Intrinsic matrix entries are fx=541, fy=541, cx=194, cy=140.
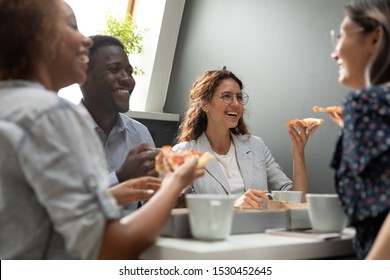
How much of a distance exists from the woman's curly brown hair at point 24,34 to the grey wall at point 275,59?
6.36ft

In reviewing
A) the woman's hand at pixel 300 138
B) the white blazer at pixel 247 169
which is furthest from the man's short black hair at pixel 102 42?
the woman's hand at pixel 300 138

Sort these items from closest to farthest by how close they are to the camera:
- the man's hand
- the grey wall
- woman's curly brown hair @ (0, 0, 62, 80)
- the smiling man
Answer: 1. woman's curly brown hair @ (0, 0, 62, 80)
2. the man's hand
3. the smiling man
4. the grey wall

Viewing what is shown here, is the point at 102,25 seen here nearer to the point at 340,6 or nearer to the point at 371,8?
the point at 340,6

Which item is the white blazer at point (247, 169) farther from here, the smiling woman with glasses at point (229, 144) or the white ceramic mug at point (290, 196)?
the white ceramic mug at point (290, 196)

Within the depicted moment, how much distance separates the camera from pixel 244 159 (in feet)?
9.18

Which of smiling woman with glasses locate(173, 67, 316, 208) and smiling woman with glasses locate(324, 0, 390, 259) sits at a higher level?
smiling woman with glasses locate(324, 0, 390, 259)

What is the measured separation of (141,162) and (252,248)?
73 centimetres

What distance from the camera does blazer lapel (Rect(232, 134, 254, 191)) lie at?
107 inches

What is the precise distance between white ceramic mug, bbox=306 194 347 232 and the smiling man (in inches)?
47.6

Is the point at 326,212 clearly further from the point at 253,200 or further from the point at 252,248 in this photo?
the point at 253,200

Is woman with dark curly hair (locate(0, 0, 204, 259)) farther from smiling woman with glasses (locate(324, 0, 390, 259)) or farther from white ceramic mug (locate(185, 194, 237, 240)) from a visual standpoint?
smiling woman with glasses (locate(324, 0, 390, 259))

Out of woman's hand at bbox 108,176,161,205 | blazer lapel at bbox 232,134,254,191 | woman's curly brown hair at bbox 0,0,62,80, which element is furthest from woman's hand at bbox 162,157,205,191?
blazer lapel at bbox 232,134,254,191

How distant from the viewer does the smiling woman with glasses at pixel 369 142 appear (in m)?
1.17

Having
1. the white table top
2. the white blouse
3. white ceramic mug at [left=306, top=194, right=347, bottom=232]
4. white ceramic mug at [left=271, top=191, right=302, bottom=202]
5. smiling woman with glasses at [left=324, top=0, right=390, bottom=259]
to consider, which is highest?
smiling woman with glasses at [left=324, top=0, right=390, bottom=259]
